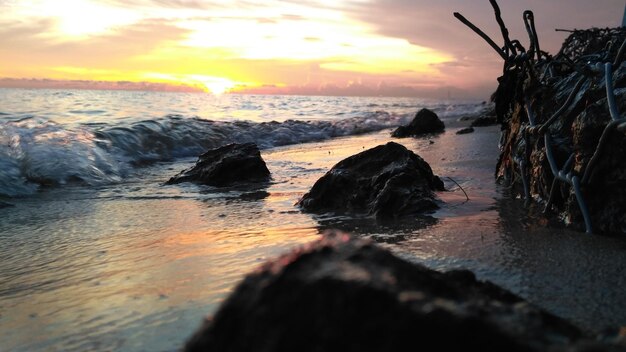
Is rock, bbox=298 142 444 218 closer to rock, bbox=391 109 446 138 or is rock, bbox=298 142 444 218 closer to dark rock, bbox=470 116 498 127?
rock, bbox=391 109 446 138

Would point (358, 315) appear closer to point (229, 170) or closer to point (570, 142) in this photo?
point (570, 142)

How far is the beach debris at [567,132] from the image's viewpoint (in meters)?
2.61

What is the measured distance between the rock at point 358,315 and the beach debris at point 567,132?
6.17ft

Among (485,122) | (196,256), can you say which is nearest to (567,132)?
(196,256)

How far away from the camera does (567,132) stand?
333cm

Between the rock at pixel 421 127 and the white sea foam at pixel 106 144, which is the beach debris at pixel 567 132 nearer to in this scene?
the white sea foam at pixel 106 144

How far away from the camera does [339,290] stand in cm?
96

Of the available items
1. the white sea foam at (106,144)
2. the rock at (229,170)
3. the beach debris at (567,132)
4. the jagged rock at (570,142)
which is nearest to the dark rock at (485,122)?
the white sea foam at (106,144)

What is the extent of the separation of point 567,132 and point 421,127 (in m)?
10.9

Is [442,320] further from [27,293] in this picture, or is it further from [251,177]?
[251,177]

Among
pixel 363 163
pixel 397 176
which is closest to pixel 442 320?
pixel 397 176

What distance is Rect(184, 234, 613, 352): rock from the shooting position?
2.85 feet

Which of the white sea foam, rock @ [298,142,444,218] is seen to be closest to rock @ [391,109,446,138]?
the white sea foam

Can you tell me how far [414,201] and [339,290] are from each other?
2.83 meters
